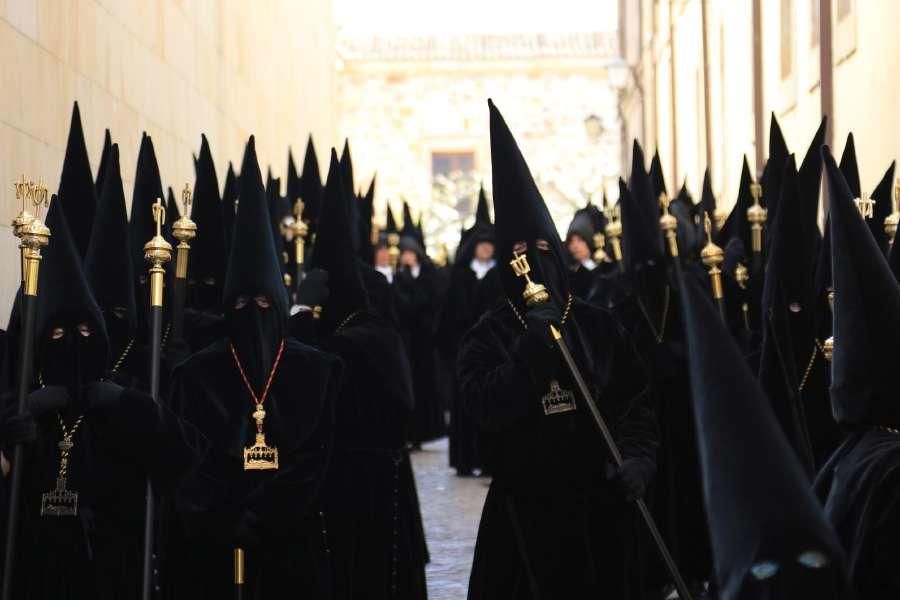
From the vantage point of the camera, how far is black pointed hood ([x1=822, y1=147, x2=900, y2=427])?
394cm

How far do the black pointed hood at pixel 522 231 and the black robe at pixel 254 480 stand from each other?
73 cm

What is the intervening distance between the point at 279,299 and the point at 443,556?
4.01 meters

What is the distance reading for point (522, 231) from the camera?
623cm

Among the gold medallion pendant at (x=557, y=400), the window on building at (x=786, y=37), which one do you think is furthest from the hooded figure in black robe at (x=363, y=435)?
the window on building at (x=786, y=37)

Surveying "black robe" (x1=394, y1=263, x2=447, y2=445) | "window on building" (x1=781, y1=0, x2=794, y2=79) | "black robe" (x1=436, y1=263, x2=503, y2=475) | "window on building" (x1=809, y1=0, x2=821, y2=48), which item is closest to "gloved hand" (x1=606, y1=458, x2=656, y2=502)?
"black robe" (x1=436, y1=263, x2=503, y2=475)

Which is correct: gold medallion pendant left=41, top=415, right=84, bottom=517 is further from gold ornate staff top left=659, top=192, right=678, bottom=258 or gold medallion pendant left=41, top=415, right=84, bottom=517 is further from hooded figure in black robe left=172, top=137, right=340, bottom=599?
gold ornate staff top left=659, top=192, right=678, bottom=258

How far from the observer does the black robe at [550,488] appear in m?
5.96

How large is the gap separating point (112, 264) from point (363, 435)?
1.43 m

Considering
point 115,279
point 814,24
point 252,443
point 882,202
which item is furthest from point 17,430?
point 814,24

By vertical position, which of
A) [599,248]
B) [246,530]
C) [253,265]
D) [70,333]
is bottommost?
[246,530]

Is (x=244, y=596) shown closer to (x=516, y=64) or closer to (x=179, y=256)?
(x=179, y=256)

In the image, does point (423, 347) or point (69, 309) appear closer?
point (69, 309)

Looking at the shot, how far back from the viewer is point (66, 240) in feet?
20.7

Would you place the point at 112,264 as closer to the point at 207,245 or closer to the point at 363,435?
the point at 363,435
